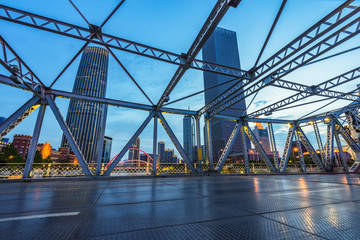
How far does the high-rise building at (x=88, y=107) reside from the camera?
114312 millimetres

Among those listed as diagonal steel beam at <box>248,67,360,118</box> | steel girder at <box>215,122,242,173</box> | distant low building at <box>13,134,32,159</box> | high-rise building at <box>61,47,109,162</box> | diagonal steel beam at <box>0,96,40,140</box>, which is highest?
high-rise building at <box>61,47,109,162</box>

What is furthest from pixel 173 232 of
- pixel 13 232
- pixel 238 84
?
pixel 238 84

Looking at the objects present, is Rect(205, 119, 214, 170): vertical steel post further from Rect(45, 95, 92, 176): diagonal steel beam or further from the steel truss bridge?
Rect(45, 95, 92, 176): diagonal steel beam

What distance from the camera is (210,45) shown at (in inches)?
4843

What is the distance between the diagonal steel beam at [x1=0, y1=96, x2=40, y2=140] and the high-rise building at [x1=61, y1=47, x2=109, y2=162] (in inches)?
4506

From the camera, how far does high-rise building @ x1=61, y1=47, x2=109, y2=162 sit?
4500 inches

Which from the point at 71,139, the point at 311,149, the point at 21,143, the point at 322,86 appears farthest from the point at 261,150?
the point at 21,143

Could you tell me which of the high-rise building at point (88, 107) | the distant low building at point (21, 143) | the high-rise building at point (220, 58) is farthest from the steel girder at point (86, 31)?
the distant low building at point (21, 143)

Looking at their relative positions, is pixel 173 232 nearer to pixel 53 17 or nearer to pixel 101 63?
pixel 53 17

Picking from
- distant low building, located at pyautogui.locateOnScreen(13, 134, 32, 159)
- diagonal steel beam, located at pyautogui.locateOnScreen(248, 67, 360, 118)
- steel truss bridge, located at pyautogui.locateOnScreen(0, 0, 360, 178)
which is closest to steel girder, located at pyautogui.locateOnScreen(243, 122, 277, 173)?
steel truss bridge, located at pyautogui.locateOnScreen(0, 0, 360, 178)

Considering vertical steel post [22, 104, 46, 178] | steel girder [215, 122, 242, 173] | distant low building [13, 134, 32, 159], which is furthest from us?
distant low building [13, 134, 32, 159]

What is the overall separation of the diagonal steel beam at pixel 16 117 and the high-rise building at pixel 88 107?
11445 cm

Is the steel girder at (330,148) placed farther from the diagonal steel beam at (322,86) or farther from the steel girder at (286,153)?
the diagonal steel beam at (322,86)

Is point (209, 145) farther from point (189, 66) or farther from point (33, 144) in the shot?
point (33, 144)
